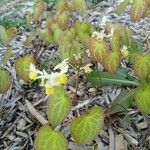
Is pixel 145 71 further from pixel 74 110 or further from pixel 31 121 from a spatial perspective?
pixel 31 121

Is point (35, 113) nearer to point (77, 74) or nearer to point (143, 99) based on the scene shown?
point (77, 74)

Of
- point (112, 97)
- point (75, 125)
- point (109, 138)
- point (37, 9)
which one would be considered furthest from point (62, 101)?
point (37, 9)

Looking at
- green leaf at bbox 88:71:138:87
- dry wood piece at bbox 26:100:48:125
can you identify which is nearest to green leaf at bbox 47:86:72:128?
dry wood piece at bbox 26:100:48:125

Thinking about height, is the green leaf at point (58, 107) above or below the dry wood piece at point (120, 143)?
above

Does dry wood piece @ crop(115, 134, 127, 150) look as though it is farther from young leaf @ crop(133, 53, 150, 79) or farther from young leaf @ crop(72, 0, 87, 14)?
young leaf @ crop(72, 0, 87, 14)

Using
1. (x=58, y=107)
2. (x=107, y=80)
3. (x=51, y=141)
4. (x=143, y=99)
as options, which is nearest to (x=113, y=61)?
(x=143, y=99)

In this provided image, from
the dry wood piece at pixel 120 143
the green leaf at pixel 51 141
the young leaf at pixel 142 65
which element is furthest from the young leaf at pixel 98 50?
the dry wood piece at pixel 120 143

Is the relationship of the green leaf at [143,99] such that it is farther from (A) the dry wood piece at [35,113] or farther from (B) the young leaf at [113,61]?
(A) the dry wood piece at [35,113]

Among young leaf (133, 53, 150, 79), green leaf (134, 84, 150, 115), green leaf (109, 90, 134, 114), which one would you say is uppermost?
young leaf (133, 53, 150, 79)
